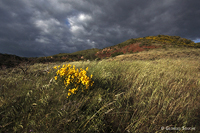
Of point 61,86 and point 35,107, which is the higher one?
point 61,86

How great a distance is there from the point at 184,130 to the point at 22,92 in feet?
10.0

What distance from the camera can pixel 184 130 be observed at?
59.8 inches

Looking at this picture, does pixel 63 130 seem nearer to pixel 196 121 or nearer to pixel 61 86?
pixel 61 86

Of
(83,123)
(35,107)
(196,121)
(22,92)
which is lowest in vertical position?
(196,121)

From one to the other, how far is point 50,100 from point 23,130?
1.83ft

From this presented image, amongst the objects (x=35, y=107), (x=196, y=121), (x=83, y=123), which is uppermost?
(x=35, y=107)

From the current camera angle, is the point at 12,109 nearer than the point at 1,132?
No

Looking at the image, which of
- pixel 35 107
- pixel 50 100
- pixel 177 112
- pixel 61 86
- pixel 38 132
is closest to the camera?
pixel 38 132

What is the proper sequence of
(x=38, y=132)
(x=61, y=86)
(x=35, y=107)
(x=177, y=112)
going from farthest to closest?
(x=61, y=86)
(x=177, y=112)
(x=35, y=107)
(x=38, y=132)

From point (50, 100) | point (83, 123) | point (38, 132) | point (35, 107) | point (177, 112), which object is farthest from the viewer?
point (177, 112)

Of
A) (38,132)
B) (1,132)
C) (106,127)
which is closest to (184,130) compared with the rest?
(106,127)

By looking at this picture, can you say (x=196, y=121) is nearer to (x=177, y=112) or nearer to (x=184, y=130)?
(x=177, y=112)

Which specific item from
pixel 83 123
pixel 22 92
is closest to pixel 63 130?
pixel 83 123

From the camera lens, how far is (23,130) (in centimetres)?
123
